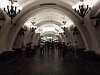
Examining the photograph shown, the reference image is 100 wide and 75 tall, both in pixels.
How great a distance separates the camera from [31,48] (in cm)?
1508

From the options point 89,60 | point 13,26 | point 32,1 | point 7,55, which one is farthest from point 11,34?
point 89,60

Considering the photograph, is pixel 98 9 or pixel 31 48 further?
pixel 31 48

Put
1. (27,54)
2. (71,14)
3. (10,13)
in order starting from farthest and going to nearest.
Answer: (27,54) → (71,14) → (10,13)

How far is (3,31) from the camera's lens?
11742 mm

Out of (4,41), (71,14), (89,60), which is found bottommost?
(89,60)

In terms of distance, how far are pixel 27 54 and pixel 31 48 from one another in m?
0.60

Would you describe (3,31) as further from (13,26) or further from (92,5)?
(92,5)

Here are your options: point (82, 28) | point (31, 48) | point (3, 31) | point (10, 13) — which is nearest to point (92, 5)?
point (82, 28)

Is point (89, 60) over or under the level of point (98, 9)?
under

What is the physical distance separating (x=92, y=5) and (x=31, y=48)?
7.25 meters

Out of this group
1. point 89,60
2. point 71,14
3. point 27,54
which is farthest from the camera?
point 27,54

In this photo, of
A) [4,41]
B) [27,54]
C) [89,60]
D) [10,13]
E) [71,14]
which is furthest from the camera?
[27,54]

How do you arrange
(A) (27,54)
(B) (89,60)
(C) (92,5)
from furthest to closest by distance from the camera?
(A) (27,54), (B) (89,60), (C) (92,5)

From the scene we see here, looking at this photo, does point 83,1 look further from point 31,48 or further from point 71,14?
point 31,48
